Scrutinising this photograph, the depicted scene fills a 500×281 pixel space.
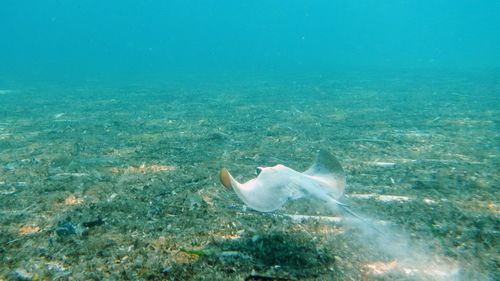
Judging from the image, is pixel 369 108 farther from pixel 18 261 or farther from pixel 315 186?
pixel 18 261

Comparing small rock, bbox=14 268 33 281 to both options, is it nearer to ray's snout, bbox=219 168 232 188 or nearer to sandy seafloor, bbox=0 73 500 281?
sandy seafloor, bbox=0 73 500 281

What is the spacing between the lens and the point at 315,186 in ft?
11.5

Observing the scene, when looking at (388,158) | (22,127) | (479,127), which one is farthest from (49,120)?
(479,127)

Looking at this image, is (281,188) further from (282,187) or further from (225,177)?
(225,177)

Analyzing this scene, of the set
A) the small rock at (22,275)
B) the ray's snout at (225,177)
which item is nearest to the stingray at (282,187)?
the ray's snout at (225,177)

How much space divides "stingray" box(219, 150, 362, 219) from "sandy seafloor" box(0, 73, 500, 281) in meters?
0.52

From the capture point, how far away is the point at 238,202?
15.5 feet

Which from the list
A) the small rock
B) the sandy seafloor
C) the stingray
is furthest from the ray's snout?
the small rock

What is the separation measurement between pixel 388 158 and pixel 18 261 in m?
5.72

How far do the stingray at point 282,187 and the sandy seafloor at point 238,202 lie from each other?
1.72ft

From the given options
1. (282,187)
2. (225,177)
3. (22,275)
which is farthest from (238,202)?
(22,275)

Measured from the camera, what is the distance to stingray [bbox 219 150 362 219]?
10.3 feet

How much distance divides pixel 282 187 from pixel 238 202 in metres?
1.41

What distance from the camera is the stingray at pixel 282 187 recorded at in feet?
10.3
